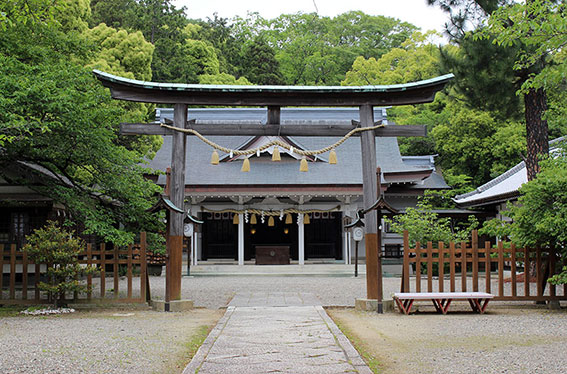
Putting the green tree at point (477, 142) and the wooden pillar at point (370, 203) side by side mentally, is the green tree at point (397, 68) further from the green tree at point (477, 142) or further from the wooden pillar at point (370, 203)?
the wooden pillar at point (370, 203)

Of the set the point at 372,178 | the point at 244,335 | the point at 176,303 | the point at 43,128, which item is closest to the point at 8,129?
the point at 43,128

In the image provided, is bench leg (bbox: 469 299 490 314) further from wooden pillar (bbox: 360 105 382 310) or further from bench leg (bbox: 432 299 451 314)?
wooden pillar (bbox: 360 105 382 310)

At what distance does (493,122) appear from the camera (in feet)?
103

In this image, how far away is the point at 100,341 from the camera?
7.84 m

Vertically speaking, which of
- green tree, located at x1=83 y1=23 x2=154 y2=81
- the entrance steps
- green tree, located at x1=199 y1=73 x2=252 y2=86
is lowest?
the entrance steps

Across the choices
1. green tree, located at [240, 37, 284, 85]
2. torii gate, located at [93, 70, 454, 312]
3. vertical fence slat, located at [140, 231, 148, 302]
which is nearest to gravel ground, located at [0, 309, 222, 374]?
vertical fence slat, located at [140, 231, 148, 302]

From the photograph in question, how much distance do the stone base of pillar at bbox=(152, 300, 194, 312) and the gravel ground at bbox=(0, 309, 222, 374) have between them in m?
0.39

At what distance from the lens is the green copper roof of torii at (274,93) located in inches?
462

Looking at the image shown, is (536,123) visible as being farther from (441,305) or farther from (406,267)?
(441,305)

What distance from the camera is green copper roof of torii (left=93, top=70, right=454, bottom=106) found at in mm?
11727

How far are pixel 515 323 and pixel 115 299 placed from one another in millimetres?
7668

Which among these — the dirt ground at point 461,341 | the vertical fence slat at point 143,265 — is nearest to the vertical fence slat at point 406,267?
the dirt ground at point 461,341

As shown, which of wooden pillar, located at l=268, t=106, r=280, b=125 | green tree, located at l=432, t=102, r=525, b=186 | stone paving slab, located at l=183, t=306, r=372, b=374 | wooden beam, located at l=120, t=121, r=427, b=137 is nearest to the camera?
stone paving slab, located at l=183, t=306, r=372, b=374

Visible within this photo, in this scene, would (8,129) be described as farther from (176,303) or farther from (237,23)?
(237,23)
